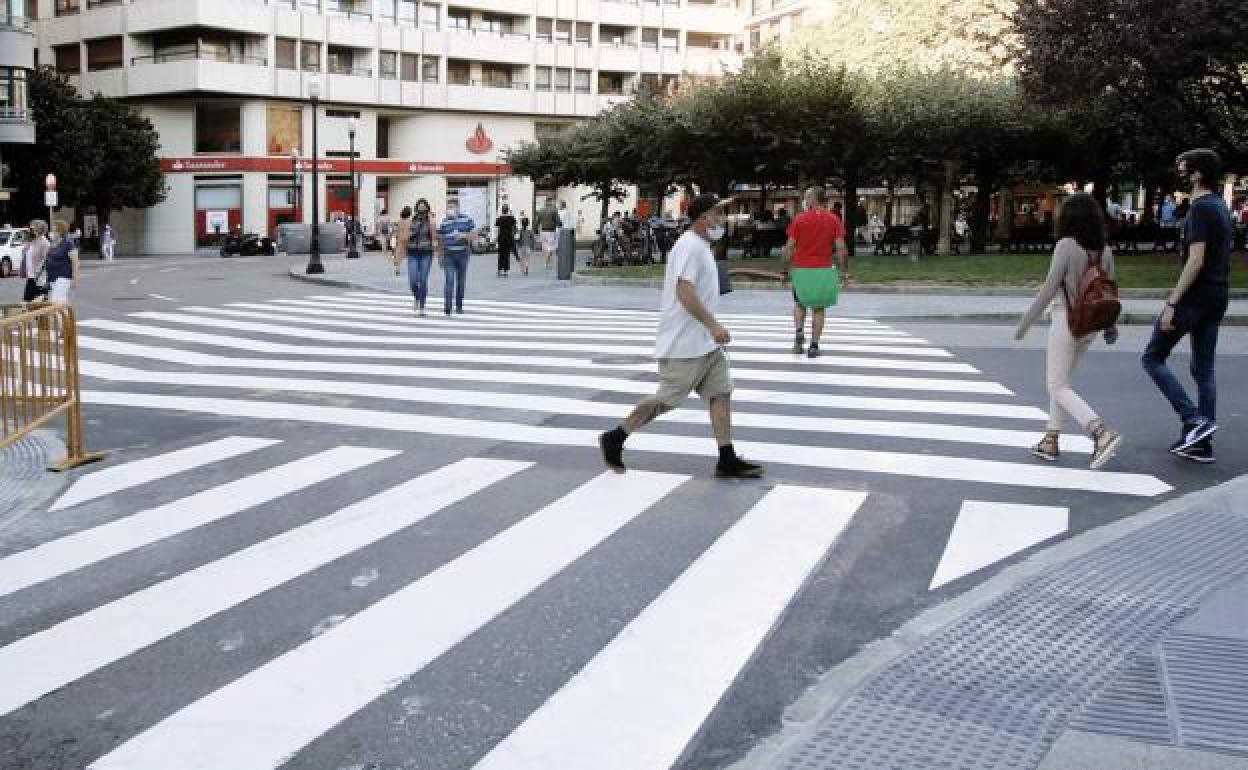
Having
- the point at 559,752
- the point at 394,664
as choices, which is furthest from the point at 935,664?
the point at 394,664

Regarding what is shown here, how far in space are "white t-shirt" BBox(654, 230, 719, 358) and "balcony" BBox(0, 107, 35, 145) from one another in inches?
1825

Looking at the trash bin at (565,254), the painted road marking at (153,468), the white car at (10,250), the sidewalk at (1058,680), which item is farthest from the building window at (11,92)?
the sidewalk at (1058,680)

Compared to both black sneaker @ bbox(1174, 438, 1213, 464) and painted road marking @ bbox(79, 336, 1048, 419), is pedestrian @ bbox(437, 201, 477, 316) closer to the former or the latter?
painted road marking @ bbox(79, 336, 1048, 419)

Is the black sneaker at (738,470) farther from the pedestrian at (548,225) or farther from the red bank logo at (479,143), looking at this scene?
the red bank logo at (479,143)

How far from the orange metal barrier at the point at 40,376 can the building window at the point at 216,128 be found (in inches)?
2187

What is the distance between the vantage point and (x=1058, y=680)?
13.9 feet

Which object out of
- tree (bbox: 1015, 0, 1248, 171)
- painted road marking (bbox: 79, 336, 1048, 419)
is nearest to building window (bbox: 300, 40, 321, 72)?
tree (bbox: 1015, 0, 1248, 171)

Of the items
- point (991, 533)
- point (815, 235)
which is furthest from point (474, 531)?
point (815, 235)

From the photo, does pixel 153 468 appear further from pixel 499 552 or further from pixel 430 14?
pixel 430 14

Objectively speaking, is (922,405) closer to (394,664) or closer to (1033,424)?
(1033,424)

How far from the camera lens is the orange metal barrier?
821 cm

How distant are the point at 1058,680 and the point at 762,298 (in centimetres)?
1866

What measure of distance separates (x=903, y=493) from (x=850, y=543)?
1.23 meters

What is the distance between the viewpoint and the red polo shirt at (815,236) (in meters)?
12.7
